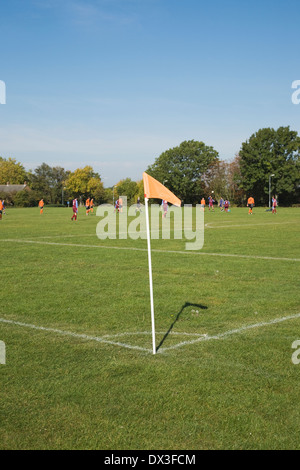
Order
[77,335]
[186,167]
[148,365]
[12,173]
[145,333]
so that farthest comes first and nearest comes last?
[12,173] < [186,167] < [145,333] < [77,335] < [148,365]

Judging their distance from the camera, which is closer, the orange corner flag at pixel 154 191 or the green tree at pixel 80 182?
the orange corner flag at pixel 154 191

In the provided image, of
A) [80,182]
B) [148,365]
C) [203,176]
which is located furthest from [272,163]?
[148,365]

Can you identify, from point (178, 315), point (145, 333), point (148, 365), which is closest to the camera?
point (148, 365)

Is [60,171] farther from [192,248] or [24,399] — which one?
[24,399]

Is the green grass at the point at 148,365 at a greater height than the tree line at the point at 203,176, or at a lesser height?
lesser

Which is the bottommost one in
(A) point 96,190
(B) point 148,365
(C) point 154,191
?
(B) point 148,365

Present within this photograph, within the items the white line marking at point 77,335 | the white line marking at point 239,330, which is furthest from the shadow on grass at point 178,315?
the white line marking at point 77,335

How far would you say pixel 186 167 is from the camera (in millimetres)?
114938

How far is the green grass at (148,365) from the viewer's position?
4082 mm

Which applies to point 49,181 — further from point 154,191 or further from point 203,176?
point 154,191

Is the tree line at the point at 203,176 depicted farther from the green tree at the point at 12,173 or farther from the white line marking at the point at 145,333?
the white line marking at the point at 145,333

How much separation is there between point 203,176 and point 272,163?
77.5ft

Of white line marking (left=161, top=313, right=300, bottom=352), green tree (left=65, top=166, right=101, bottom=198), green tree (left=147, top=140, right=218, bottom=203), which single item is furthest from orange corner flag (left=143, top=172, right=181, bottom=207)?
green tree (left=65, top=166, right=101, bottom=198)
